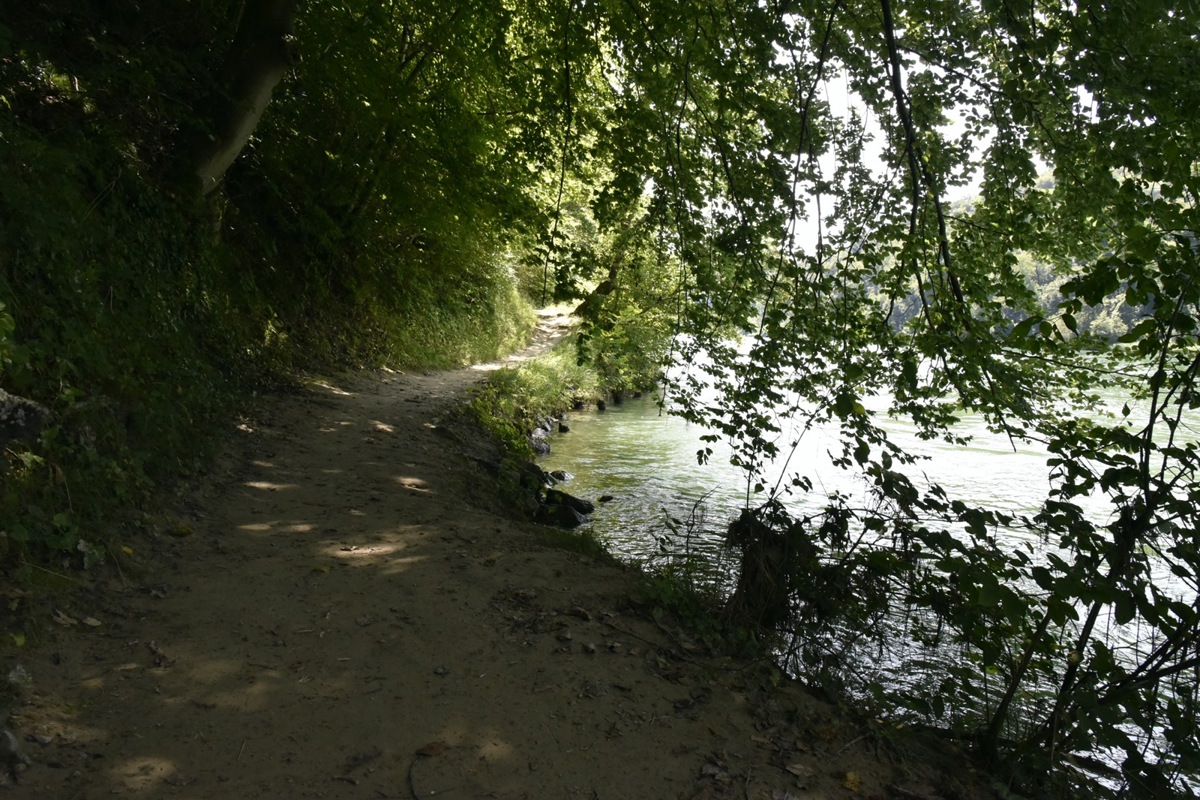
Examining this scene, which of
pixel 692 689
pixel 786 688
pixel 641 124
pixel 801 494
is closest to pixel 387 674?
pixel 692 689

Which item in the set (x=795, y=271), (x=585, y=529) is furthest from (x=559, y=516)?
(x=795, y=271)

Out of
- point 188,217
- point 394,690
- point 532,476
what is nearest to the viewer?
point 394,690

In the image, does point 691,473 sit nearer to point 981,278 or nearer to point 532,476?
point 532,476

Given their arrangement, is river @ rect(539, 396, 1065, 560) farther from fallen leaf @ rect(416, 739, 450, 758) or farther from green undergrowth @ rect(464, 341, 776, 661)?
A: fallen leaf @ rect(416, 739, 450, 758)

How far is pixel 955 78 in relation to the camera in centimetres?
504

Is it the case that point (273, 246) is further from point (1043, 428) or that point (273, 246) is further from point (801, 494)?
point (1043, 428)

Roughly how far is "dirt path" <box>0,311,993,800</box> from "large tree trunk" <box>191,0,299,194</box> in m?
4.38

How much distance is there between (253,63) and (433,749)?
290 inches

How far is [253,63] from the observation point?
7672 mm

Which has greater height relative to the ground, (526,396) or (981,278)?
(981,278)

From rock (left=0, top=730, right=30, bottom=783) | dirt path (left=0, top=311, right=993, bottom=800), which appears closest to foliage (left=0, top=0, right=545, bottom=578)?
dirt path (left=0, top=311, right=993, bottom=800)

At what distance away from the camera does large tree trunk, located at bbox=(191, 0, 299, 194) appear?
7590mm

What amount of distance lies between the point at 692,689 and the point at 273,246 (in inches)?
371

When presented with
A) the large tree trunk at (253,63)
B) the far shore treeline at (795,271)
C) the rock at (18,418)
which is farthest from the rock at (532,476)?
the rock at (18,418)
